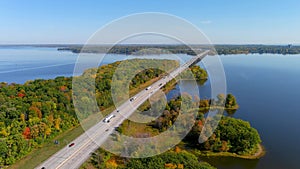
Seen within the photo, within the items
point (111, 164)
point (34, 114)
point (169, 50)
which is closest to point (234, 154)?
point (111, 164)

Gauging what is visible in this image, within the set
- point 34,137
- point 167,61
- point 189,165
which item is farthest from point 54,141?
point 167,61

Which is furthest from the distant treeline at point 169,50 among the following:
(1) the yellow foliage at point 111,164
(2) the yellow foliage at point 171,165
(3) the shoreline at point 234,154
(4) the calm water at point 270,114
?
(2) the yellow foliage at point 171,165

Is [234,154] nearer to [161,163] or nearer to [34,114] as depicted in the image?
[161,163]

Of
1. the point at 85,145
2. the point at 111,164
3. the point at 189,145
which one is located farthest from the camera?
the point at 189,145

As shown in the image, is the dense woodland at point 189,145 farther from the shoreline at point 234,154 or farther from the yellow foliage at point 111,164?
the shoreline at point 234,154

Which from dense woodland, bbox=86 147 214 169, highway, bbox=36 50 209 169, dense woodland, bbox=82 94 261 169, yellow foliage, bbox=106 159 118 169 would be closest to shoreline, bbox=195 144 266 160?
dense woodland, bbox=82 94 261 169

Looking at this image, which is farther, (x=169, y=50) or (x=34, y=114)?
(x=169, y=50)

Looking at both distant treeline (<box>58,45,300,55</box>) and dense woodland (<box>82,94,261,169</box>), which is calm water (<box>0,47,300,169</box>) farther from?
distant treeline (<box>58,45,300,55</box>)

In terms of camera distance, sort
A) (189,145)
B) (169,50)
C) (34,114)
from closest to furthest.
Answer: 1. (189,145)
2. (34,114)
3. (169,50)
